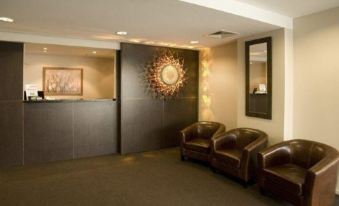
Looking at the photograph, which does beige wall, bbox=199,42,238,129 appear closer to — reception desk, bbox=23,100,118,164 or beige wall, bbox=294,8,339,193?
beige wall, bbox=294,8,339,193

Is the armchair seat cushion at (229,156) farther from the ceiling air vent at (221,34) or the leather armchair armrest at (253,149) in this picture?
the ceiling air vent at (221,34)

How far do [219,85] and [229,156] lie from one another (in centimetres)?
211

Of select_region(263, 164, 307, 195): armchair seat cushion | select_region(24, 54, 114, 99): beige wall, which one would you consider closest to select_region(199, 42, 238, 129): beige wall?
select_region(263, 164, 307, 195): armchair seat cushion

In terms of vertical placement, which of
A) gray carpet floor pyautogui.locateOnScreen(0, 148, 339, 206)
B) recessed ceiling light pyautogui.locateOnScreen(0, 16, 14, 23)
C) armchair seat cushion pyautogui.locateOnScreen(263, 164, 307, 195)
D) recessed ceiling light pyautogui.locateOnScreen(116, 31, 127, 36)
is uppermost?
recessed ceiling light pyautogui.locateOnScreen(116, 31, 127, 36)

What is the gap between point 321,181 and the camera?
2594 millimetres

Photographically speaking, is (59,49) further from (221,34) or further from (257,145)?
(257,145)

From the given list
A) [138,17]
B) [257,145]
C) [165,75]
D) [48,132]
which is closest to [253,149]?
[257,145]

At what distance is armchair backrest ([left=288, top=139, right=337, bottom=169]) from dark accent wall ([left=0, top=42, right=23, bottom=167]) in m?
4.45

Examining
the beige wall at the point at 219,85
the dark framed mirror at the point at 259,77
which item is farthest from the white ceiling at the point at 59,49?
the dark framed mirror at the point at 259,77

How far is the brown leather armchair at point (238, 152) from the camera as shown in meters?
3.47

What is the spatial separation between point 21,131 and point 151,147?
8.30 ft

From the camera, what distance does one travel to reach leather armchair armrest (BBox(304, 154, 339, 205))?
8.35 ft

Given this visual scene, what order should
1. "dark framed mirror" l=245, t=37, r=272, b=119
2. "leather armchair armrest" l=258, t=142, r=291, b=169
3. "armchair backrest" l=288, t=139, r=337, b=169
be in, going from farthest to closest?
"dark framed mirror" l=245, t=37, r=272, b=119 < "leather armchair armrest" l=258, t=142, r=291, b=169 < "armchair backrest" l=288, t=139, r=337, b=169

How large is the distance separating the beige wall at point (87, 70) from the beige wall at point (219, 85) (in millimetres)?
→ 2586
